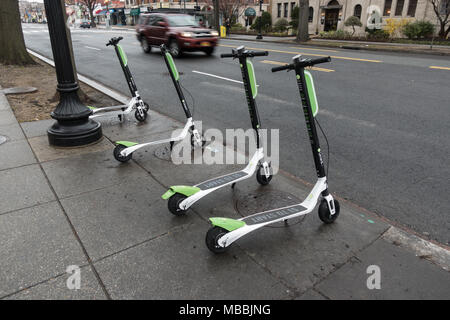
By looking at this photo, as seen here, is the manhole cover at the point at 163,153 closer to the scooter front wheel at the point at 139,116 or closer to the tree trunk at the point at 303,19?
the scooter front wheel at the point at 139,116

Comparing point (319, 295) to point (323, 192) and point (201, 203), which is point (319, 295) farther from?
point (201, 203)

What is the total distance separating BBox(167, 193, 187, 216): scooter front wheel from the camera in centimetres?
323

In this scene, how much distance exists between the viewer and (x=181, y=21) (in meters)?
16.9

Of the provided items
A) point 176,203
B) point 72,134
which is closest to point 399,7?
point 72,134

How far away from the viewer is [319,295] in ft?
7.60

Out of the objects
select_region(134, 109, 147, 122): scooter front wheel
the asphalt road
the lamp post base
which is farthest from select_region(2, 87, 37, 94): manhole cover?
the lamp post base

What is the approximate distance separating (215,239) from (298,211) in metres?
0.83

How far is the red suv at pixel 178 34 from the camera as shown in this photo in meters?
15.8

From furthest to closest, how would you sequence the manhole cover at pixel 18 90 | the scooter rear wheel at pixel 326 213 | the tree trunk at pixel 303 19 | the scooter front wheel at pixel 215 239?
1. the tree trunk at pixel 303 19
2. the manhole cover at pixel 18 90
3. the scooter rear wheel at pixel 326 213
4. the scooter front wheel at pixel 215 239

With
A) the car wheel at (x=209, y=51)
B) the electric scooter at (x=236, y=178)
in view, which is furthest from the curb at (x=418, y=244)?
the car wheel at (x=209, y=51)

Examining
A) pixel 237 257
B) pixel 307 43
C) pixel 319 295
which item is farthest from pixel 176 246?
pixel 307 43

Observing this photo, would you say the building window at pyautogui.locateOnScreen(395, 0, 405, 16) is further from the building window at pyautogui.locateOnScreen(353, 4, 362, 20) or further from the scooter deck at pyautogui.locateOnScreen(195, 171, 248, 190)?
the scooter deck at pyautogui.locateOnScreen(195, 171, 248, 190)

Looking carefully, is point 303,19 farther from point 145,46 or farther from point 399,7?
point 145,46

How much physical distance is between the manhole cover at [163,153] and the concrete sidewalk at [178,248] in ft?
1.96
